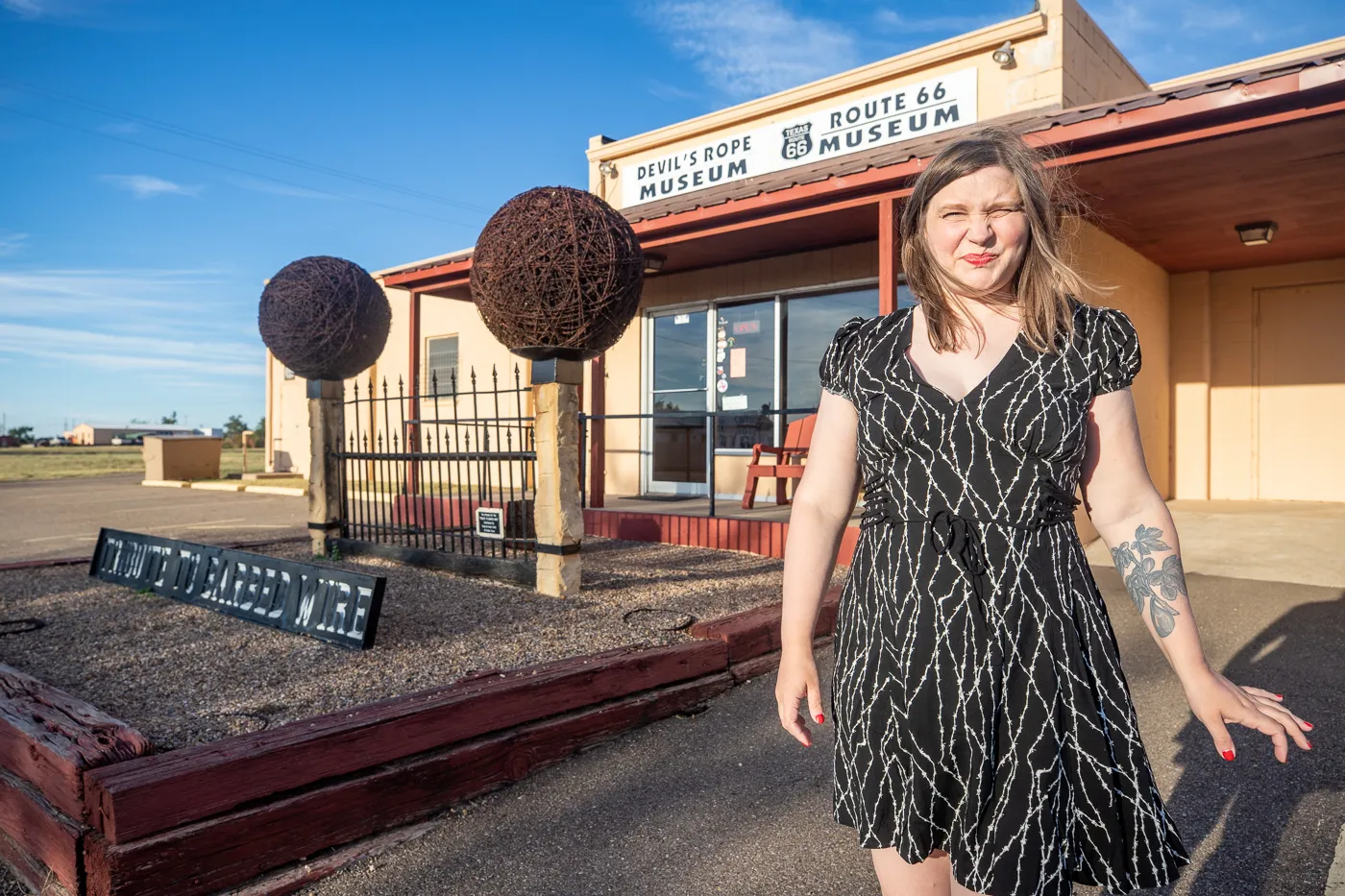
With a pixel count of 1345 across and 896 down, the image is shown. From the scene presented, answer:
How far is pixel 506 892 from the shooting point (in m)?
2.38

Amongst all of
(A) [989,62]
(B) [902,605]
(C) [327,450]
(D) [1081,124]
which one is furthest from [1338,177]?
(C) [327,450]

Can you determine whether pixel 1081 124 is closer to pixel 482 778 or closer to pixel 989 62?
pixel 989 62

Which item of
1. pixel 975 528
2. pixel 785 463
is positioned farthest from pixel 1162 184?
pixel 975 528

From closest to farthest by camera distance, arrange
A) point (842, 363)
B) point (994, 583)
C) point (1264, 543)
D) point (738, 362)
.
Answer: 1. point (994, 583)
2. point (842, 363)
3. point (1264, 543)
4. point (738, 362)

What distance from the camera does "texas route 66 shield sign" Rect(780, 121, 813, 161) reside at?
35.0ft

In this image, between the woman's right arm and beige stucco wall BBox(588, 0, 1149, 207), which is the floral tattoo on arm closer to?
the woman's right arm

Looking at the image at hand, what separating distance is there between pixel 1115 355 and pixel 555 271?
3.76 meters

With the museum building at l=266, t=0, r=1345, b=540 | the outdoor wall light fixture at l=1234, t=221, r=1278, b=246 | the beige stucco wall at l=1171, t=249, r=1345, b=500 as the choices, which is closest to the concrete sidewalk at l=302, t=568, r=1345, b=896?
the museum building at l=266, t=0, r=1345, b=540

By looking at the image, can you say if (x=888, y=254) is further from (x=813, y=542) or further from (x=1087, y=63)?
(x=813, y=542)

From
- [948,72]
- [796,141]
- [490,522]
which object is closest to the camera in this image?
[490,522]

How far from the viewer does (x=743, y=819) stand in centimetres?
279

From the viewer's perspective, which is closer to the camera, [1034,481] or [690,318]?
[1034,481]

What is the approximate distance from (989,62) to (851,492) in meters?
9.33

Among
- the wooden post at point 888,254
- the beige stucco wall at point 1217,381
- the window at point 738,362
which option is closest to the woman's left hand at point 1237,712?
the wooden post at point 888,254
